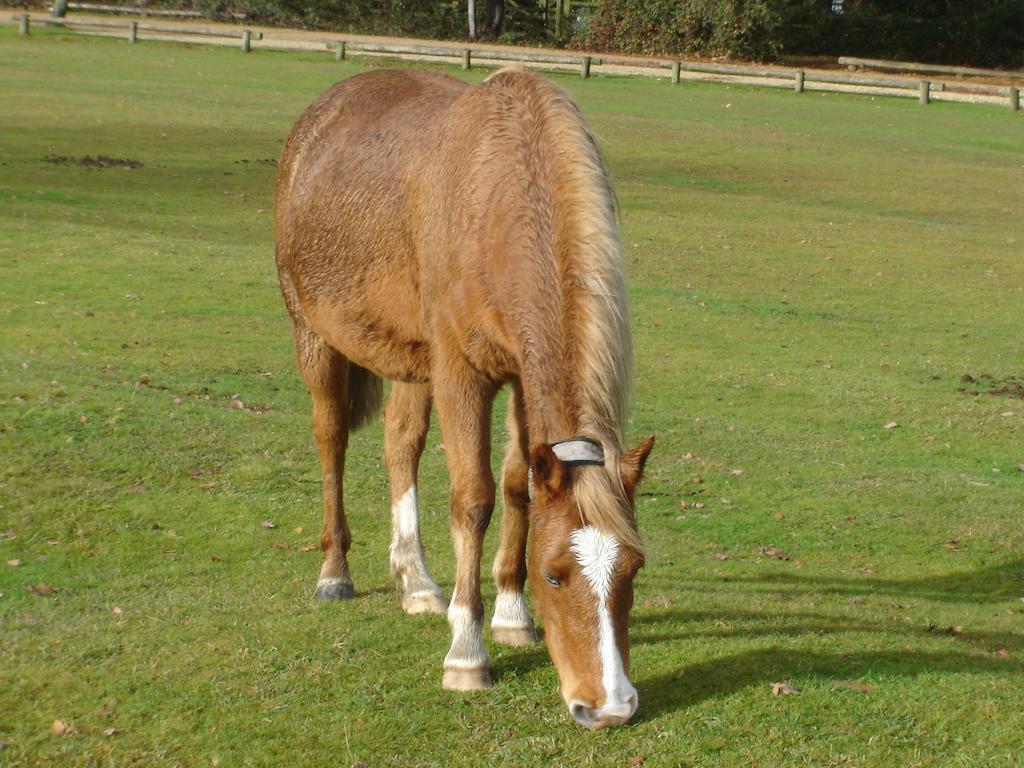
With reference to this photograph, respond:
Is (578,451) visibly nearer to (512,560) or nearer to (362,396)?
(512,560)

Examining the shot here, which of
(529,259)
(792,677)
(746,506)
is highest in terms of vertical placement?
(529,259)

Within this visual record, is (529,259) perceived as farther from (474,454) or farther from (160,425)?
(160,425)

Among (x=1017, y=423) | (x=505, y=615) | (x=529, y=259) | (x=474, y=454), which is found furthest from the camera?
(x=1017, y=423)

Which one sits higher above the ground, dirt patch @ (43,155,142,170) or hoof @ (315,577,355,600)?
dirt patch @ (43,155,142,170)

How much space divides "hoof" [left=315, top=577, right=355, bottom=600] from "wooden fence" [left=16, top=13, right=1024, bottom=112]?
38265 mm

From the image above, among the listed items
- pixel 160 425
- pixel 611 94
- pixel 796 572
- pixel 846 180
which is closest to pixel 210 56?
pixel 611 94

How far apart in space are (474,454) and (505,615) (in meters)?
0.87

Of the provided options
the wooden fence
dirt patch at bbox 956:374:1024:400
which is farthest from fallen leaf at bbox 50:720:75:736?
the wooden fence

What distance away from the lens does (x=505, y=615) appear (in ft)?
19.0

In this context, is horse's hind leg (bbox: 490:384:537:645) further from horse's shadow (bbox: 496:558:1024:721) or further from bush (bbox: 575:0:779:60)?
bush (bbox: 575:0:779:60)

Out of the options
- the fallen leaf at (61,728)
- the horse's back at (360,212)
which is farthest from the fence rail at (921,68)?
the fallen leaf at (61,728)

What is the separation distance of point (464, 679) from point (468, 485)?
2.58 feet

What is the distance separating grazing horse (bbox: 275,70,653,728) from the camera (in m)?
4.39

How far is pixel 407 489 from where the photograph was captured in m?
6.95
